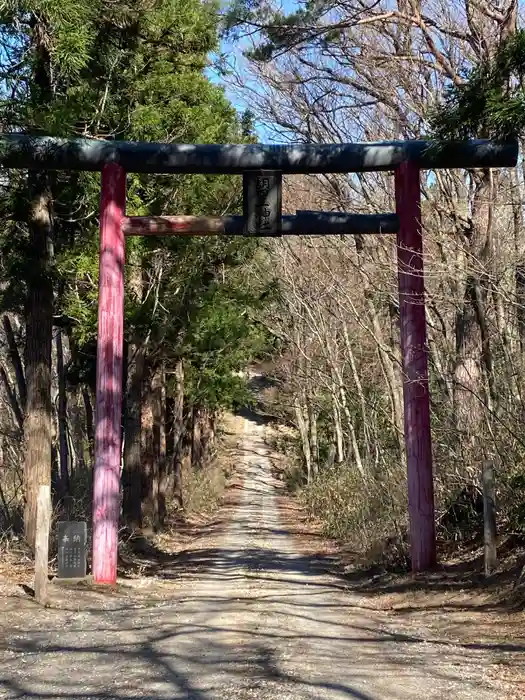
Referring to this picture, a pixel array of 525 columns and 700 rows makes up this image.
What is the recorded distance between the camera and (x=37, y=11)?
39.2ft

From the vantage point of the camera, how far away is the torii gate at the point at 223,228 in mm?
12531

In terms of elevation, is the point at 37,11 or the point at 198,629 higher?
the point at 37,11

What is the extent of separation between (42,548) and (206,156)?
228 inches

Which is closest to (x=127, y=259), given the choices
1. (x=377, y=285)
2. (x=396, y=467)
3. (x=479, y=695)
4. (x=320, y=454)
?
(x=377, y=285)

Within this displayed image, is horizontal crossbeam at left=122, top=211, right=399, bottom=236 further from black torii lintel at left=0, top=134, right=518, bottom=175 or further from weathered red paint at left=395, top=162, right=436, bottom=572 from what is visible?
black torii lintel at left=0, top=134, right=518, bottom=175

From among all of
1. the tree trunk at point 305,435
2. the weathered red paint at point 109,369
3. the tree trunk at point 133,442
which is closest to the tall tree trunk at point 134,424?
the tree trunk at point 133,442

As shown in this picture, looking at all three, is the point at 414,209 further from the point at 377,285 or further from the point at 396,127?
the point at 377,285

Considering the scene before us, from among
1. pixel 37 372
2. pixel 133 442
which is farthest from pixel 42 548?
pixel 133 442

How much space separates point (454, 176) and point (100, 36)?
256 inches

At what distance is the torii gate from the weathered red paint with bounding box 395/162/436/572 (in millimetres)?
14

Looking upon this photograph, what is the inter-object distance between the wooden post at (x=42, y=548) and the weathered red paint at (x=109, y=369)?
197 cm

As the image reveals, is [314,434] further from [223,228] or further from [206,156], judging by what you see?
[206,156]

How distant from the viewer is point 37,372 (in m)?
13.7

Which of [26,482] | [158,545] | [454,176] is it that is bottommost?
[158,545]
